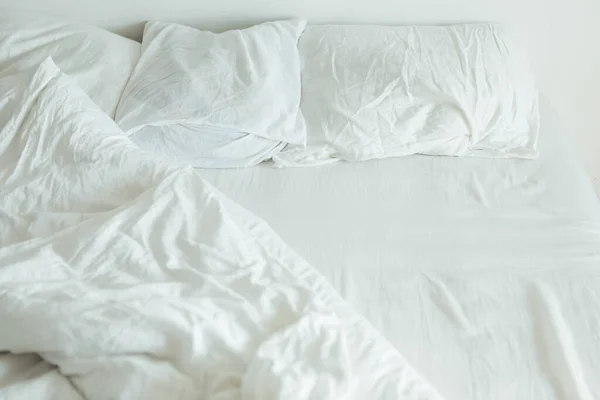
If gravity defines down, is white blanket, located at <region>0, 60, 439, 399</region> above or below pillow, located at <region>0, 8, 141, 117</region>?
below

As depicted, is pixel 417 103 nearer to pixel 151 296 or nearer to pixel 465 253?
pixel 465 253

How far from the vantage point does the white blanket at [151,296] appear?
831 mm

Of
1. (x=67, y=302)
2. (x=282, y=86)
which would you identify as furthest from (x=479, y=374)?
(x=282, y=86)

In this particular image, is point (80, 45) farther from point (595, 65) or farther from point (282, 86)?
point (595, 65)

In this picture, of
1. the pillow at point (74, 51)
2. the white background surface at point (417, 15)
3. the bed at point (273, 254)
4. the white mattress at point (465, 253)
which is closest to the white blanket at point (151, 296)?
the bed at point (273, 254)

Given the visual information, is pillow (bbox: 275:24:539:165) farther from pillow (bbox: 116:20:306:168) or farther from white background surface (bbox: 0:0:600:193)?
white background surface (bbox: 0:0:600:193)

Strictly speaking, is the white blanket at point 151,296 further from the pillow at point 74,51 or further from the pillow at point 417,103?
the pillow at point 417,103

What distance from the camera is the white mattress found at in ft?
3.25

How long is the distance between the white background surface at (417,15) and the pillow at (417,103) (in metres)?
0.17

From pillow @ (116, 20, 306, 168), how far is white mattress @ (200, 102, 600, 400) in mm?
67

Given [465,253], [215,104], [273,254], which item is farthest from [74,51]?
[465,253]

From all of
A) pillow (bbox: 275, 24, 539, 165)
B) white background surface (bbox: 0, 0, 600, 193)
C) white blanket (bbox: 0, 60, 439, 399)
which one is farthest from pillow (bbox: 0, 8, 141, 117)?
pillow (bbox: 275, 24, 539, 165)

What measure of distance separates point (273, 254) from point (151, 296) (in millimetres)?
244

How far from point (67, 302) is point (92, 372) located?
0.36 feet
